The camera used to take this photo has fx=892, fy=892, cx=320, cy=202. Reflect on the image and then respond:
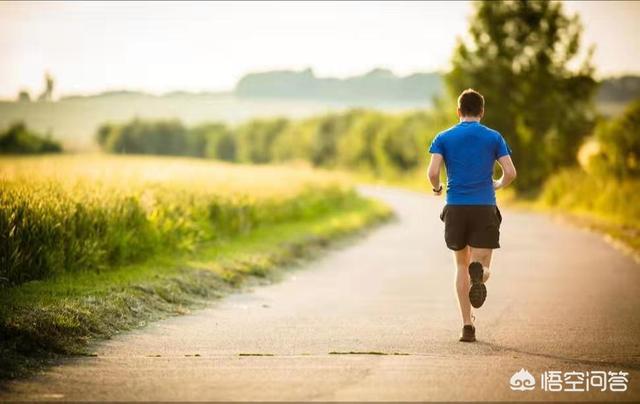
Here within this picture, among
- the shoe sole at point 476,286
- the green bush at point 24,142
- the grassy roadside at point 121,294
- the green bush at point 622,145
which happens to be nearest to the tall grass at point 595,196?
the green bush at point 622,145

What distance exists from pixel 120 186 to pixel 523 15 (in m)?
30.8

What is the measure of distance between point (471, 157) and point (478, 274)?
1106mm

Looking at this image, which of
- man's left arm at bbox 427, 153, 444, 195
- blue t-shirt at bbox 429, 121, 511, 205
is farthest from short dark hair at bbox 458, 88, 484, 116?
man's left arm at bbox 427, 153, 444, 195

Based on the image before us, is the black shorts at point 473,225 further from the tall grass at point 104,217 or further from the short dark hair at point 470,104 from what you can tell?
the tall grass at point 104,217

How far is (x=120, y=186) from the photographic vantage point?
53.9ft

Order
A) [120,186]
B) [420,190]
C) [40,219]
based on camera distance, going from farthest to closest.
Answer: [420,190] < [120,186] < [40,219]

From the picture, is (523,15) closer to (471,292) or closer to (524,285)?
Result: (524,285)

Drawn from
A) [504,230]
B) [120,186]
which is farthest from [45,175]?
[504,230]

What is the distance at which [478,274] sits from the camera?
331 inches

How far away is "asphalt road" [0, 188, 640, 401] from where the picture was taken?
253 inches

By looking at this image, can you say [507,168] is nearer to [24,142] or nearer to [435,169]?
[435,169]

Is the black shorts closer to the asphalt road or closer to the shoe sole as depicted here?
the shoe sole

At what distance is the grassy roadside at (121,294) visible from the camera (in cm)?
809

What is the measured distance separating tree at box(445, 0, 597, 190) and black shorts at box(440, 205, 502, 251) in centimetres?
3446
